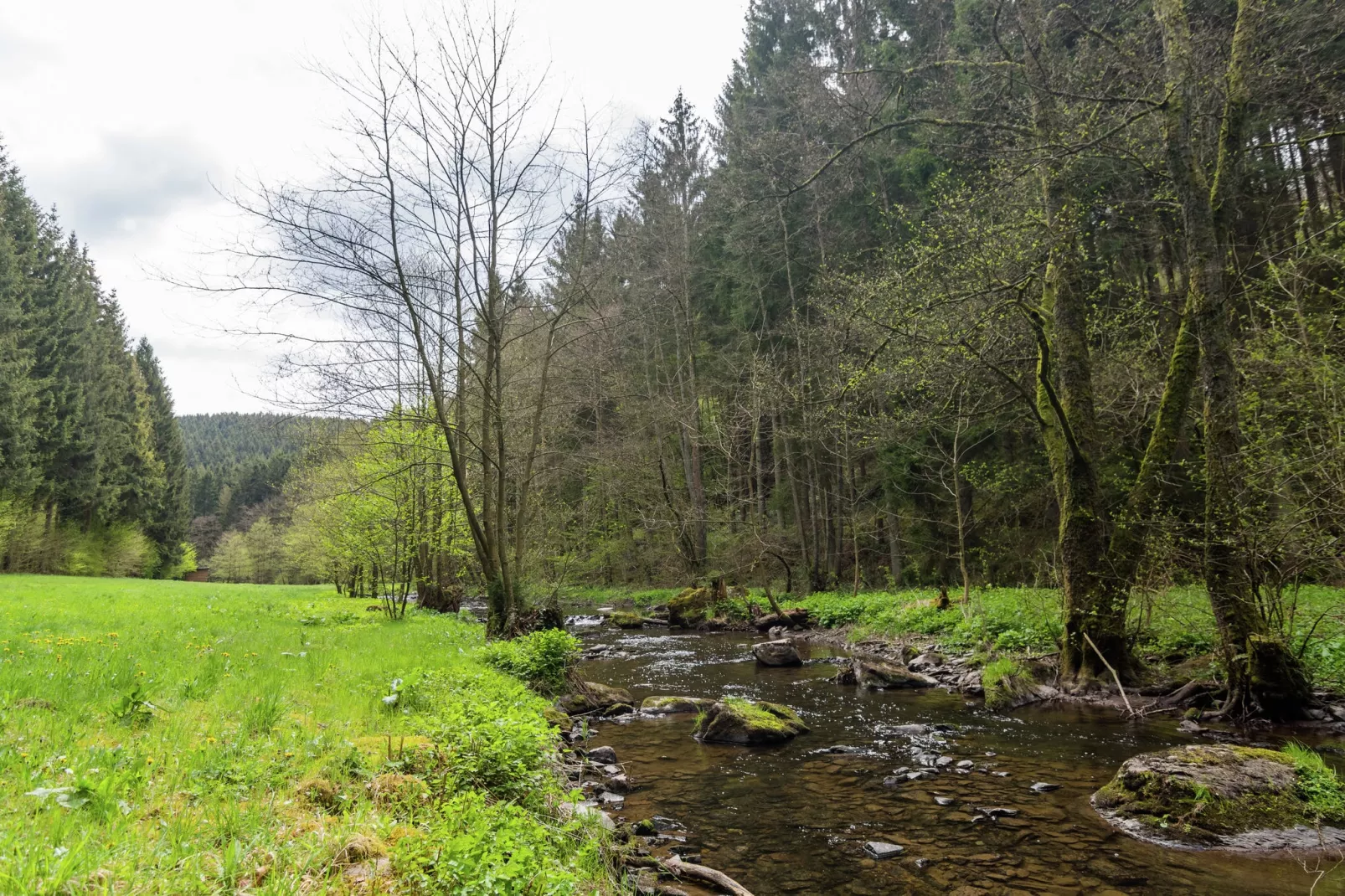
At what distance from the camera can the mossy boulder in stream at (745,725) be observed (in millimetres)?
8195

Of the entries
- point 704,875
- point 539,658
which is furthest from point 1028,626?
point 704,875

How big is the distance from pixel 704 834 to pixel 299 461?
27.7 m

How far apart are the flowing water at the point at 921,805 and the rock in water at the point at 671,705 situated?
238 millimetres

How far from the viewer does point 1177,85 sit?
309 inches

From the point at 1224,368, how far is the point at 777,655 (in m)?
8.98

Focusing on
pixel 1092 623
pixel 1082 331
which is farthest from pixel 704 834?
pixel 1082 331

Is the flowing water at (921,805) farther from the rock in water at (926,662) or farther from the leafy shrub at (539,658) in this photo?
the rock in water at (926,662)

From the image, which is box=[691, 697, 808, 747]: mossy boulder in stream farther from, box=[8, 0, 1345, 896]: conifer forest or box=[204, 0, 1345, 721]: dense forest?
box=[204, 0, 1345, 721]: dense forest

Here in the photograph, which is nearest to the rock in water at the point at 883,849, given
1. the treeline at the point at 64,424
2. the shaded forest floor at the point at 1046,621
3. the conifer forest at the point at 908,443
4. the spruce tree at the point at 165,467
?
the conifer forest at the point at 908,443

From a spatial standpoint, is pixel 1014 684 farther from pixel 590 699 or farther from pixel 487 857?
pixel 487 857

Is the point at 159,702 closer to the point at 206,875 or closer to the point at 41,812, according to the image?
the point at 41,812

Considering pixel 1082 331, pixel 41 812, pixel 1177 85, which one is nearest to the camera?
pixel 41 812

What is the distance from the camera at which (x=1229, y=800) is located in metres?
5.18

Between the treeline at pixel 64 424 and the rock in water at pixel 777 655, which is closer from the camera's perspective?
the rock in water at pixel 777 655
